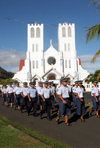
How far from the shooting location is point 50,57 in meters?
50.0

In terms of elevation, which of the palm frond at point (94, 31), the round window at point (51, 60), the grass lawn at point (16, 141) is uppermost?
the round window at point (51, 60)

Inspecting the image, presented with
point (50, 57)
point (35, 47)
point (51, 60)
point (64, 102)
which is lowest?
point (64, 102)

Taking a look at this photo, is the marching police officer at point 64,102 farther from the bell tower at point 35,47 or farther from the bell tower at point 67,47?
the bell tower at point 67,47

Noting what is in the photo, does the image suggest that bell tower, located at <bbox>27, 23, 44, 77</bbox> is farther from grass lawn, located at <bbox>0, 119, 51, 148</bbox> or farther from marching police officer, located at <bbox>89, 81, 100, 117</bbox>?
grass lawn, located at <bbox>0, 119, 51, 148</bbox>

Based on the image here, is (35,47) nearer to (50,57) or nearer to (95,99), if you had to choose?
(50,57)

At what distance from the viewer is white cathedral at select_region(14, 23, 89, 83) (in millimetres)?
48688

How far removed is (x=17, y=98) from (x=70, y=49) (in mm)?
39217

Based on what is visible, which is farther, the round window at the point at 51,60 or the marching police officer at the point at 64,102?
the round window at the point at 51,60

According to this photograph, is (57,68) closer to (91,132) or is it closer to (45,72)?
(45,72)

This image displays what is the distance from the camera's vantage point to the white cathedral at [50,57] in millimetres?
48688

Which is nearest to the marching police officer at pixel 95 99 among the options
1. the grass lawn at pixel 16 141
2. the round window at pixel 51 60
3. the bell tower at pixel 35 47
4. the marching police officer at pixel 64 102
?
the marching police officer at pixel 64 102

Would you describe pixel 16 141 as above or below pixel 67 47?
below

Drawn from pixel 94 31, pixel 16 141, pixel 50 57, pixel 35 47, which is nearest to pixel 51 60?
pixel 50 57

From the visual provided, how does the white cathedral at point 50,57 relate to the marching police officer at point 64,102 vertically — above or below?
above
